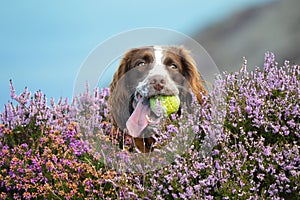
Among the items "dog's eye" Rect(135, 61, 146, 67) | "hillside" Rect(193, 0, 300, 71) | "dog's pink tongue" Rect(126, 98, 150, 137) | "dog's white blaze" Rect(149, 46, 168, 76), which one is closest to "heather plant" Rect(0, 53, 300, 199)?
"dog's pink tongue" Rect(126, 98, 150, 137)

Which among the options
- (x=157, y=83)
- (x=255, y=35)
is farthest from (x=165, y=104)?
(x=255, y=35)

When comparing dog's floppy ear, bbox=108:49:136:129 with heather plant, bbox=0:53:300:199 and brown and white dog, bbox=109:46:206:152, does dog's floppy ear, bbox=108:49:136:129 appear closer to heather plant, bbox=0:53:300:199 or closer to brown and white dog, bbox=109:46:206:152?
brown and white dog, bbox=109:46:206:152

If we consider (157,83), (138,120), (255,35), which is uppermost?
(255,35)

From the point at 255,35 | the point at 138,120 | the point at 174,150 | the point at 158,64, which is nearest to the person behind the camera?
the point at 174,150

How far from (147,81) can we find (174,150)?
663 mm

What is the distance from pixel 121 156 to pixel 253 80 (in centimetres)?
132

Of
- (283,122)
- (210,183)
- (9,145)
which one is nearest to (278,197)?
(210,183)

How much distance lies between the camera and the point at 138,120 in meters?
4.60

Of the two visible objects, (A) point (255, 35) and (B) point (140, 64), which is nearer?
(B) point (140, 64)

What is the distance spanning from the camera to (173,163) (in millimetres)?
4086

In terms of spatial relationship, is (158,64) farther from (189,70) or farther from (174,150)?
(174,150)

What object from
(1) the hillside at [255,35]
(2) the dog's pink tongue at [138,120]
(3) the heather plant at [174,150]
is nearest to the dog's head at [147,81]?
(2) the dog's pink tongue at [138,120]

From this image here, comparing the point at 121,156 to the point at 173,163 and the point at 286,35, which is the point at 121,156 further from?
the point at 286,35

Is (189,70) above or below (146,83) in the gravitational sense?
above
